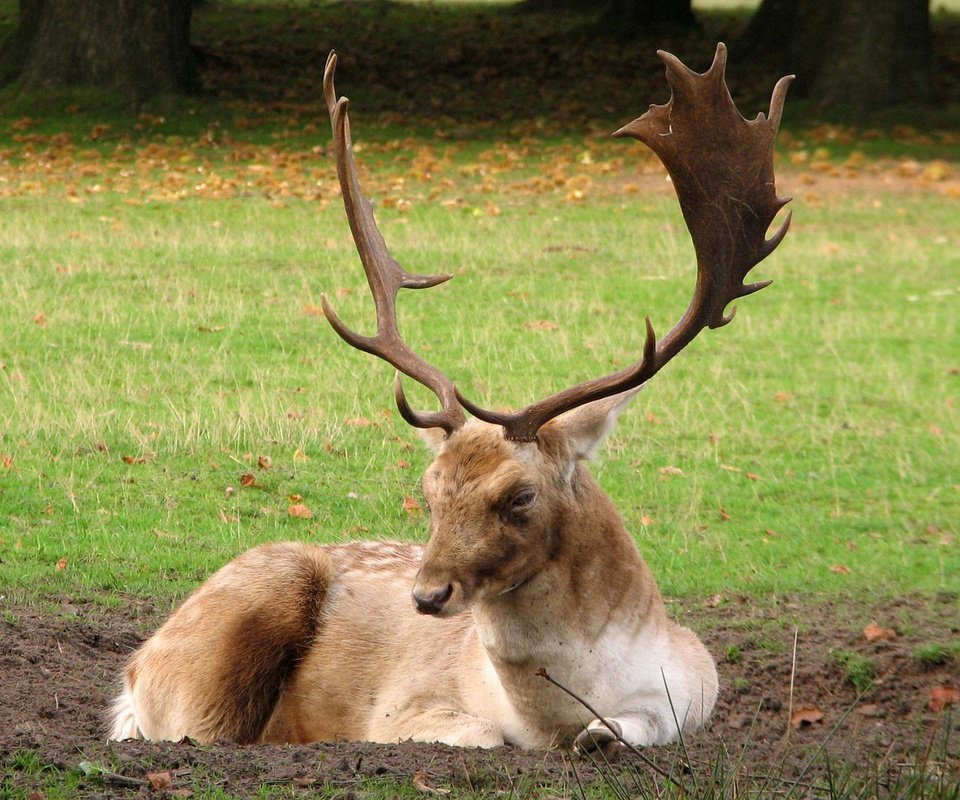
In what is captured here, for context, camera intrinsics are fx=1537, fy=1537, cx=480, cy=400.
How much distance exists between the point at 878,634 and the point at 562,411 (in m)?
2.37

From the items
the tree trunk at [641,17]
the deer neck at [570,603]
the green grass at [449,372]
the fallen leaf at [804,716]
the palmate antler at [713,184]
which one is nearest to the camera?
the deer neck at [570,603]

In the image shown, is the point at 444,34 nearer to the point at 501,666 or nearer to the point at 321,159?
the point at 321,159

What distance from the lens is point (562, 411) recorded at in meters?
5.30

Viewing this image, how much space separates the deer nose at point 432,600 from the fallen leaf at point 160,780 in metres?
0.93

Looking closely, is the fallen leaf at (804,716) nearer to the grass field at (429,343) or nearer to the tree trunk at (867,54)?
the grass field at (429,343)

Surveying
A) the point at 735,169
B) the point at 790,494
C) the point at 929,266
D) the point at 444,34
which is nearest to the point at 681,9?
the point at 444,34

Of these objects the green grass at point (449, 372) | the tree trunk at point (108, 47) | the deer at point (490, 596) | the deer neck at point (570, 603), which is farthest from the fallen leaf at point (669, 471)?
the tree trunk at point (108, 47)

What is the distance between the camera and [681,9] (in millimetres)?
33594

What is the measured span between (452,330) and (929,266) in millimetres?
6023

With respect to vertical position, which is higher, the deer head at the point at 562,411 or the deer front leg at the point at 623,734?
the deer head at the point at 562,411

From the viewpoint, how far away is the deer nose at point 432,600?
4.91m

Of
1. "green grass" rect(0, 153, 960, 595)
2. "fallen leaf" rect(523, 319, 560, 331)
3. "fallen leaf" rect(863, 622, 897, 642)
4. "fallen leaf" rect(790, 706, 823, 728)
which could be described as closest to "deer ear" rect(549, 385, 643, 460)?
"fallen leaf" rect(790, 706, 823, 728)

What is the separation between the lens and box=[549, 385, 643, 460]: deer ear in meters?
5.42

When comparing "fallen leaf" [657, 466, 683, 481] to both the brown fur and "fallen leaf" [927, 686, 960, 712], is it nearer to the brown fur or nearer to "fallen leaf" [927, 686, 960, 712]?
the brown fur
